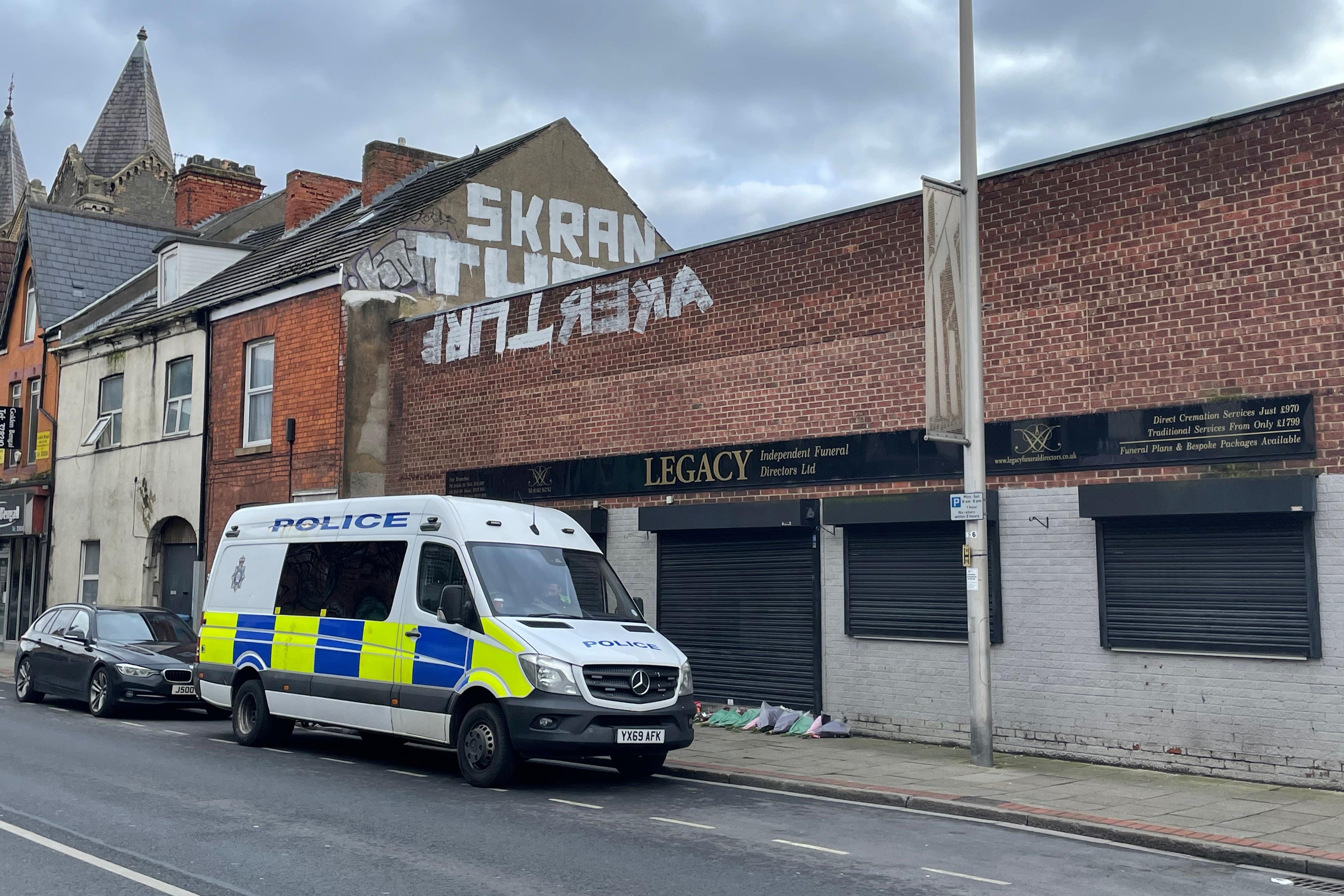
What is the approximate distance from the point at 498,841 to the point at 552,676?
2.10 meters

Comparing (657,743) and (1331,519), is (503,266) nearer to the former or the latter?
(657,743)

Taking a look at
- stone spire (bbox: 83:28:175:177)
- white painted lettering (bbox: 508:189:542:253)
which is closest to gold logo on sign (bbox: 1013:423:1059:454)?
white painted lettering (bbox: 508:189:542:253)

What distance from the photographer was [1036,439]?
1275 centimetres

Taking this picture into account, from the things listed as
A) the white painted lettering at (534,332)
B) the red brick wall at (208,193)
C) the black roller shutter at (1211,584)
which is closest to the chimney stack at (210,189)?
the red brick wall at (208,193)

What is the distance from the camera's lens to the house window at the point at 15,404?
104 feet

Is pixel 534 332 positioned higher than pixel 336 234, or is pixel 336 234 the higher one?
pixel 336 234

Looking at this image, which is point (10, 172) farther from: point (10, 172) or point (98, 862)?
point (98, 862)

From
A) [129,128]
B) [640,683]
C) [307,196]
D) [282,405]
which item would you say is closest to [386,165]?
[307,196]

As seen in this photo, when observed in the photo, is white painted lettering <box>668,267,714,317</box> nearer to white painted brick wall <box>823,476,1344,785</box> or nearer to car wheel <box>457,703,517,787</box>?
white painted brick wall <box>823,476,1344,785</box>

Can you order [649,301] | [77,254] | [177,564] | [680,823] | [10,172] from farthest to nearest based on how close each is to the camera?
[10,172] < [77,254] < [177,564] < [649,301] < [680,823]

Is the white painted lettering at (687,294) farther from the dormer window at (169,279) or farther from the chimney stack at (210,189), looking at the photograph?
the chimney stack at (210,189)

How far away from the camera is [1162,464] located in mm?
11766

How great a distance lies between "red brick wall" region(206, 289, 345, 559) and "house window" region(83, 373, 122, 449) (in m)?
4.52

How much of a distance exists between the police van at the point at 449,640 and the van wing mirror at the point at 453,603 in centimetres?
1
